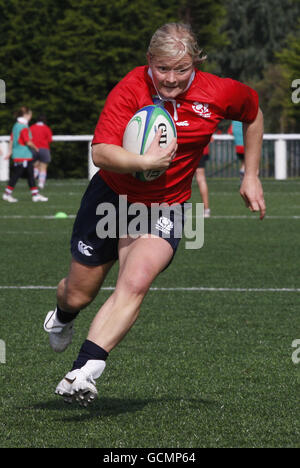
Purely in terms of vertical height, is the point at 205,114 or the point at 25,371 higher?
the point at 205,114

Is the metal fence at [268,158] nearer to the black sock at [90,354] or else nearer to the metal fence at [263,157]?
the metal fence at [263,157]

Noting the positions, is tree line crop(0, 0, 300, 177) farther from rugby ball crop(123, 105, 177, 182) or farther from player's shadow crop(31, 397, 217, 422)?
rugby ball crop(123, 105, 177, 182)

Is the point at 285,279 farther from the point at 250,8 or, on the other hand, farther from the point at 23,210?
the point at 250,8

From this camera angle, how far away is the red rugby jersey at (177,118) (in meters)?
5.70

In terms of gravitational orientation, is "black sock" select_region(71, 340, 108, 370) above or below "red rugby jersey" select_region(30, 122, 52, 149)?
above

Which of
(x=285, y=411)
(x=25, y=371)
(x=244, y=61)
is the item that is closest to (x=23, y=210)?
(x=25, y=371)

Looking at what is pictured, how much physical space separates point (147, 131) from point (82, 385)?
4.48ft

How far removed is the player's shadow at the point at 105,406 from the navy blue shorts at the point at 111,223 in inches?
31.9

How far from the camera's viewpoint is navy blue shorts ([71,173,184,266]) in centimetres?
588

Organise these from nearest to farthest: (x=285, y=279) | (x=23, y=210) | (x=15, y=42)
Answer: (x=285, y=279) → (x=23, y=210) → (x=15, y=42)

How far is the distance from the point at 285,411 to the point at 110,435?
1066 millimetres

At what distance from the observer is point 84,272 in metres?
6.10

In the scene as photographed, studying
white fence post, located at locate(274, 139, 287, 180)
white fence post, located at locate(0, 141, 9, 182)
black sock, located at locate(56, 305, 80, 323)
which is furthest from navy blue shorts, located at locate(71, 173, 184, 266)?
white fence post, located at locate(274, 139, 287, 180)

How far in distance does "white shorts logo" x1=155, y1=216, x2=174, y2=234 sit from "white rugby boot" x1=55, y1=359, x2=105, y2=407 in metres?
0.92
